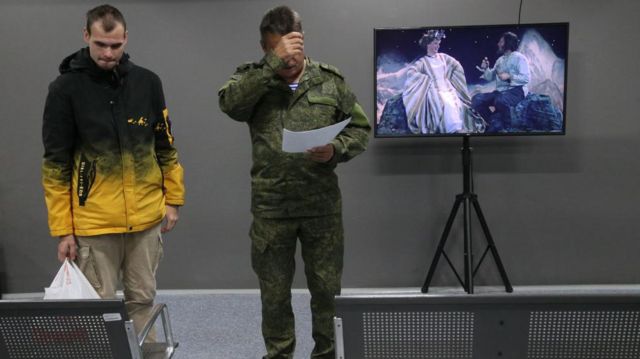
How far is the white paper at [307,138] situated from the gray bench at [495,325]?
67 centimetres

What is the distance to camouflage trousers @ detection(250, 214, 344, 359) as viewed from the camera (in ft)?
6.75

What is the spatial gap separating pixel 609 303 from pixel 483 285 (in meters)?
2.33

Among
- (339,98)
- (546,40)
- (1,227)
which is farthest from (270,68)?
(1,227)

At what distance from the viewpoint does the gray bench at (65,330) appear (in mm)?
1162

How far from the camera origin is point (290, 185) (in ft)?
6.56

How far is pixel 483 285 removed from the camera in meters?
3.37

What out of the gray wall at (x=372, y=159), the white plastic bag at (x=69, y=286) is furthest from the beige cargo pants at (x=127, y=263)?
the gray wall at (x=372, y=159)

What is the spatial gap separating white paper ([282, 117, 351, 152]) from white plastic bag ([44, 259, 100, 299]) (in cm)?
79

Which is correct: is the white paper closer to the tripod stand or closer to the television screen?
the television screen

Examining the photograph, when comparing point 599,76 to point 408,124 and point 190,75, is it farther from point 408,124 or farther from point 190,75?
point 190,75

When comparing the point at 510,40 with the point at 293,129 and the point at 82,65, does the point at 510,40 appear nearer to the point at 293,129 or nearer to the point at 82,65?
the point at 293,129

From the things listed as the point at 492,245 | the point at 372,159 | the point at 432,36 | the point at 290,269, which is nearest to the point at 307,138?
the point at 290,269

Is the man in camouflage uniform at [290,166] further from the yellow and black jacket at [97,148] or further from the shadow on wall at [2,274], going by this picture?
the shadow on wall at [2,274]

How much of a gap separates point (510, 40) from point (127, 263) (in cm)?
219
